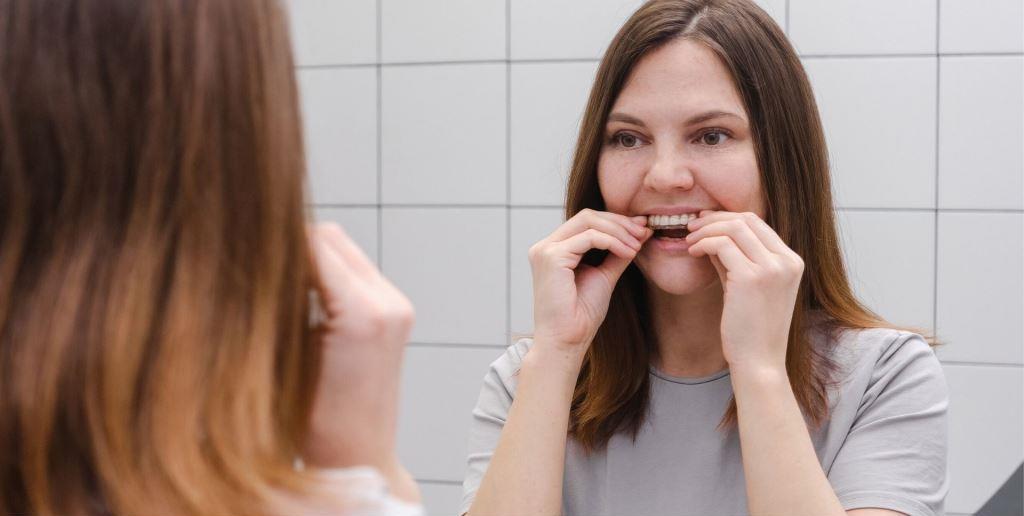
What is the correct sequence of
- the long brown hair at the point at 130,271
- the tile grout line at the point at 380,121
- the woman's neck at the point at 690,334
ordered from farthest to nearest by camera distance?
the tile grout line at the point at 380,121 → the woman's neck at the point at 690,334 → the long brown hair at the point at 130,271

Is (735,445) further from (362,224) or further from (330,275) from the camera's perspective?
(362,224)

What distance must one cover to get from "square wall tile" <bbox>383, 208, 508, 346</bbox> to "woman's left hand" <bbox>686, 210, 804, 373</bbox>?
1.13 metres

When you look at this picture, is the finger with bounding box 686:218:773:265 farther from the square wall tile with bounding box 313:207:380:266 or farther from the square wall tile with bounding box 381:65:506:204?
the square wall tile with bounding box 313:207:380:266

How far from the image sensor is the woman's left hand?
3.27ft

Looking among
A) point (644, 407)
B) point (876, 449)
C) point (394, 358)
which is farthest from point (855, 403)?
point (394, 358)

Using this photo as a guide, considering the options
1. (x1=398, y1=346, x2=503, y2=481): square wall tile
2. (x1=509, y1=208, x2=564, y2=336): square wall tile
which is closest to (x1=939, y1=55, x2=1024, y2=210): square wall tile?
(x1=509, y1=208, x2=564, y2=336): square wall tile

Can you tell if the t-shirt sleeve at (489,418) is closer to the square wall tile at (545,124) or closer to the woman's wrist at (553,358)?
the woman's wrist at (553,358)

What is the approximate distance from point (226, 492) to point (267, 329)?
0.28 ft

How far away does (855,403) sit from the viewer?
1.08m

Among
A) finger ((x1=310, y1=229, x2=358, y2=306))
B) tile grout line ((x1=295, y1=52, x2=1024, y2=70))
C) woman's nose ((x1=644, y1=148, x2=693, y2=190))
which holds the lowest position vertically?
finger ((x1=310, y1=229, x2=358, y2=306))

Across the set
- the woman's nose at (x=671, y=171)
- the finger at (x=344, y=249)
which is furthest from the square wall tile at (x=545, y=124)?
the finger at (x=344, y=249)

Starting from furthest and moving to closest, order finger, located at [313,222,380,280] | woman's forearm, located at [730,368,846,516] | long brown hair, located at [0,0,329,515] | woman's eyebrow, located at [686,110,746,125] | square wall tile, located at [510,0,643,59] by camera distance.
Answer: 1. square wall tile, located at [510,0,643,59]
2. woman's eyebrow, located at [686,110,746,125]
3. woman's forearm, located at [730,368,846,516]
4. finger, located at [313,222,380,280]
5. long brown hair, located at [0,0,329,515]

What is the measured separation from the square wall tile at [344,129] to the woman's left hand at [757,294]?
1287 mm

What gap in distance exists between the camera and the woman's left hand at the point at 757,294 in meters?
1.00
